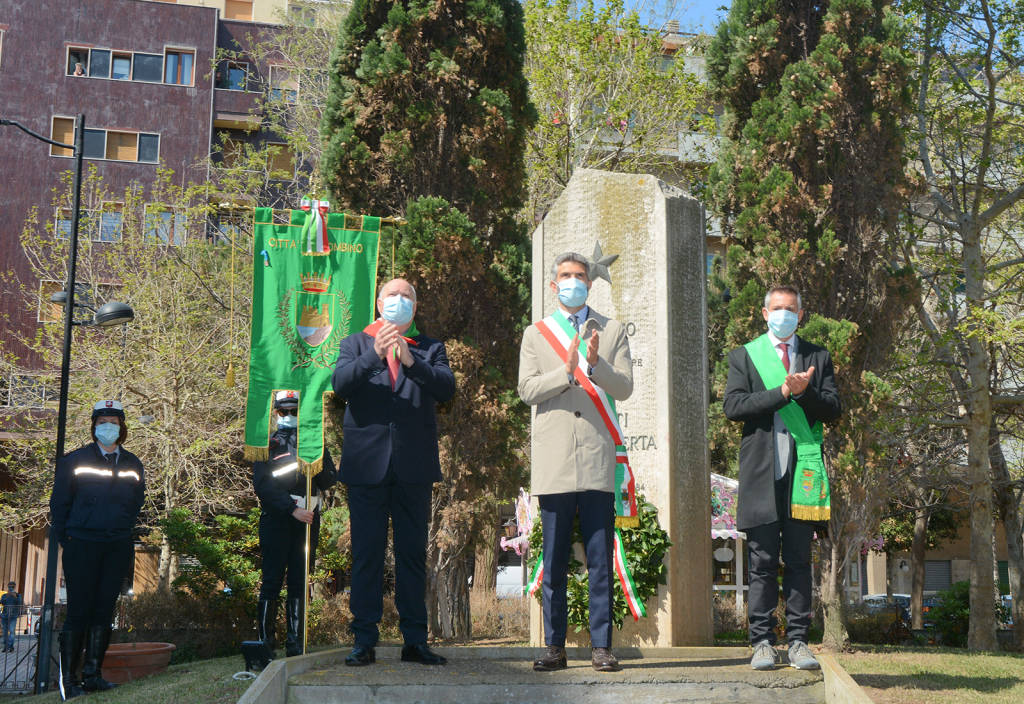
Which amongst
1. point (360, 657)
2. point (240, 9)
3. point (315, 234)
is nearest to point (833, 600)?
point (315, 234)

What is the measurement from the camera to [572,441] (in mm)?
5445

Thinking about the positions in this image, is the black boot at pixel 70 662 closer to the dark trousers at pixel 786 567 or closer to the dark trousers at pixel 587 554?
the dark trousers at pixel 587 554

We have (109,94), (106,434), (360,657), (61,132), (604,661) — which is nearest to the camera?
(604,661)

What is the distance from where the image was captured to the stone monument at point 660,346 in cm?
750

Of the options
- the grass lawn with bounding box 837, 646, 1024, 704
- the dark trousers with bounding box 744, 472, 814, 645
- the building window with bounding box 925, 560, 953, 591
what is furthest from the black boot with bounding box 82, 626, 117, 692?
the building window with bounding box 925, 560, 953, 591

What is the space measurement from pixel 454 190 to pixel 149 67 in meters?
27.2

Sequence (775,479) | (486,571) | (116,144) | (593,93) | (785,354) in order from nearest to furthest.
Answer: (775,479), (785,354), (486,571), (593,93), (116,144)

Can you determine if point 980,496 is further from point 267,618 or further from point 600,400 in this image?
point 600,400

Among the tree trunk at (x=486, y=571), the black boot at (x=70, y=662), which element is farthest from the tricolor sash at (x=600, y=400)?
the tree trunk at (x=486, y=571)

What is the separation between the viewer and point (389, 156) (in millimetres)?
12109

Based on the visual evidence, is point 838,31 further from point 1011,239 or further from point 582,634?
point 582,634

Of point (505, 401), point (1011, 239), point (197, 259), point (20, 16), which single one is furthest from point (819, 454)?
point (20, 16)

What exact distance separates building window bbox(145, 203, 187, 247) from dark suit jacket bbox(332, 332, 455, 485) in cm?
1740

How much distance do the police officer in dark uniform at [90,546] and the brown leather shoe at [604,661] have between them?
4450 millimetres
